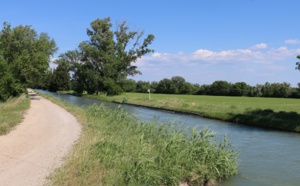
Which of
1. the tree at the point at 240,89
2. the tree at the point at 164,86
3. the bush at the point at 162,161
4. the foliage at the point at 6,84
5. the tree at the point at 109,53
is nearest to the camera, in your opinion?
the bush at the point at 162,161

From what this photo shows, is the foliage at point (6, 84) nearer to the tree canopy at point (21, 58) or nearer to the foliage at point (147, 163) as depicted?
the tree canopy at point (21, 58)

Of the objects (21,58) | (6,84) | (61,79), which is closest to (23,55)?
(21,58)

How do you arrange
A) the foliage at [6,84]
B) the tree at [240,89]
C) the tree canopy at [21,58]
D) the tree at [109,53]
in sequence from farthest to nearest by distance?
the tree at [240,89] → the tree at [109,53] → the tree canopy at [21,58] → the foliage at [6,84]

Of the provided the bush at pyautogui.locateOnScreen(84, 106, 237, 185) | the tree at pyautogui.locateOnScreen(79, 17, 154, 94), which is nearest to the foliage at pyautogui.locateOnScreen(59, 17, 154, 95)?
the tree at pyautogui.locateOnScreen(79, 17, 154, 94)

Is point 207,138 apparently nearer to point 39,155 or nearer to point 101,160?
point 101,160

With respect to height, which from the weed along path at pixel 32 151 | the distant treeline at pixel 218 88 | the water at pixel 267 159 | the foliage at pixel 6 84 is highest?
the distant treeline at pixel 218 88

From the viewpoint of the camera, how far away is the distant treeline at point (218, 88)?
93250 mm

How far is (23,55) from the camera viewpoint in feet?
147

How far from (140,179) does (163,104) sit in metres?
38.9

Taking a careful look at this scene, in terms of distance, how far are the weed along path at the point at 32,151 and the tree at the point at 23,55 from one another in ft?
95.3

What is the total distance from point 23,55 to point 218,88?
79959 mm

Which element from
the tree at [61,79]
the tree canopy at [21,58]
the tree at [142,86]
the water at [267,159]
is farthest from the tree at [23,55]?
A: the tree at [142,86]

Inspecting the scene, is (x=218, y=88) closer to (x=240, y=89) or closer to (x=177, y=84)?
(x=240, y=89)

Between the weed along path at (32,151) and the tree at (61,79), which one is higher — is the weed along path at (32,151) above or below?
below
